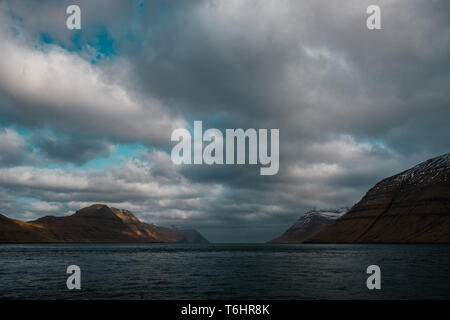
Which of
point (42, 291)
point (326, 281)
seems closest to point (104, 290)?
point (42, 291)

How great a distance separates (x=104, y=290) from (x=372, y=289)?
39.2 metres

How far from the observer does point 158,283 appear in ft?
179
